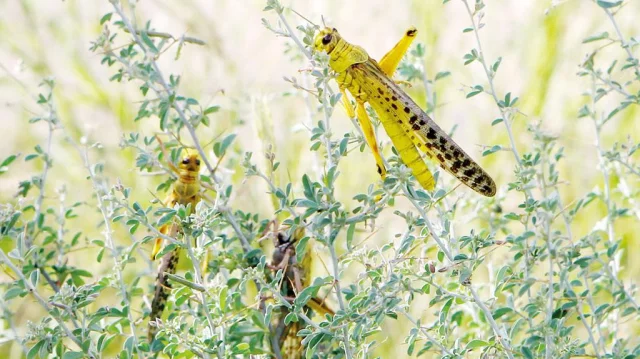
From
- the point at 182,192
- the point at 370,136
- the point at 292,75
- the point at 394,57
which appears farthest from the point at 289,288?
the point at 292,75

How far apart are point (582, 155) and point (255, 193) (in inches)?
56.7

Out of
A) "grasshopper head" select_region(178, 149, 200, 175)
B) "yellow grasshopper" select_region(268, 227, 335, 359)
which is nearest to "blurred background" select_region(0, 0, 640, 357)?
"grasshopper head" select_region(178, 149, 200, 175)

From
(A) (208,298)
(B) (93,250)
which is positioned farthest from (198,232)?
(B) (93,250)

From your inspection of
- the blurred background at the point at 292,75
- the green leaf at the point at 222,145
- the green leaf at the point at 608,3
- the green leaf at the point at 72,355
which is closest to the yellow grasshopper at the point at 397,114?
the green leaf at the point at 222,145

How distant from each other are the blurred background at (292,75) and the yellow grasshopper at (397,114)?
34.4 inches

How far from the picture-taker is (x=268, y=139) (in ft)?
5.66

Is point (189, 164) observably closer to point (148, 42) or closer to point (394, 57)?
point (148, 42)

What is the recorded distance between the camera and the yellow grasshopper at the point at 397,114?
5.13 ft

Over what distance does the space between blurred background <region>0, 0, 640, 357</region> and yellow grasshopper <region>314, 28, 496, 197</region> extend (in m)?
0.87

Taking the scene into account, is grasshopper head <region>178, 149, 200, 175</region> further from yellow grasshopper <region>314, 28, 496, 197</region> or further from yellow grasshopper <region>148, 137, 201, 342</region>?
yellow grasshopper <region>314, 28, 496, 197</region>

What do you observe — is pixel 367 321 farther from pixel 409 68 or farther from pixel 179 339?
pixel 409 68

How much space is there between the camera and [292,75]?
2742mm

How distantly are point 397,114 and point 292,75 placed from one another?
1.19m

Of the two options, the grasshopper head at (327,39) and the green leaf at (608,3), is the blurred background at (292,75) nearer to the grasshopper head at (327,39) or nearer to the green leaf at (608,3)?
the grasshopper head at (327,39)
